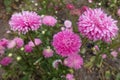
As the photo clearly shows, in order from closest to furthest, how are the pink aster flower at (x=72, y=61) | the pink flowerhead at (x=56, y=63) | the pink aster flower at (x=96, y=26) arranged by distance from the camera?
the pink aster flower at (x=96, y=26) < the pink aster flower at (x=72, y=61) < the pink flowerhead at (x=56, y=63)

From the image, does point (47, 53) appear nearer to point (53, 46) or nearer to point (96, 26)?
point (53, 46)

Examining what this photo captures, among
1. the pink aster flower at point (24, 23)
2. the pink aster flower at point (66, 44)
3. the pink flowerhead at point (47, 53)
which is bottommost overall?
the pink flowerhead at point (47, 53)

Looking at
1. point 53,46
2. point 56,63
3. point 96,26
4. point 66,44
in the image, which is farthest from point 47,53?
point 96,26

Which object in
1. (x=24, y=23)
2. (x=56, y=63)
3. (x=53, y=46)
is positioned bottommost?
(x=56, y=63)

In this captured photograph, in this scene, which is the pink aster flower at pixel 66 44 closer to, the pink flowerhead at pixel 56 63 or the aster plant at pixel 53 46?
the aster plant at pixel 53 46

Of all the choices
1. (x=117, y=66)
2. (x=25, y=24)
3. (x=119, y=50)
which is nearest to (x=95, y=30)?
(x=25, y=24)

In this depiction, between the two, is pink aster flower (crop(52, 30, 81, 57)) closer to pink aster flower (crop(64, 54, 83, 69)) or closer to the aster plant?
the aster plant

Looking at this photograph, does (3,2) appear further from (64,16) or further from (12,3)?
(64,16)

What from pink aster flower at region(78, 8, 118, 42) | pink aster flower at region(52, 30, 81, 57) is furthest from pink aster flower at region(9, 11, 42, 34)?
pink aster flower at region(78, 8, 118, 42)

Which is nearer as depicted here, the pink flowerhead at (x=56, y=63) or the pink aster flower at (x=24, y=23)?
the pink aster flower at (x=24, y=23)

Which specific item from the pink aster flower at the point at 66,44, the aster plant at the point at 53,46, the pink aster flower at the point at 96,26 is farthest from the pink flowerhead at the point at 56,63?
the pink aster flower at the point at 96,26

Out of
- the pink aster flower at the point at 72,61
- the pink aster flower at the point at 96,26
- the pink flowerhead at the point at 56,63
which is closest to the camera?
the pink aster flower at the point at 96,26

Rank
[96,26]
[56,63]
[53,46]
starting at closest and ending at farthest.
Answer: [96,26] → [53,46] → [56,63]

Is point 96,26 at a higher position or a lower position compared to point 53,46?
higher
